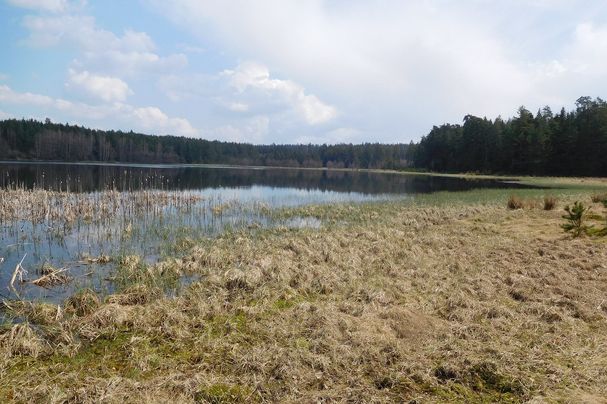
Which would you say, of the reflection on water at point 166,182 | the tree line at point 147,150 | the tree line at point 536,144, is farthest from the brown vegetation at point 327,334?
the tree line at point 147,150

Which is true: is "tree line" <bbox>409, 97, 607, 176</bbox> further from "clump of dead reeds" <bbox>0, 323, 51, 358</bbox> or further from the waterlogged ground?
"clump of dead reeds" <bbox>0, 323, 51, 358</bbox>

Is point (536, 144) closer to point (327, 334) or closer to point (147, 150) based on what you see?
point (327, 334)

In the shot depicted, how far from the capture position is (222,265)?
11.2 metres

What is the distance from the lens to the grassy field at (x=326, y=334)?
Result: 16.0 ft

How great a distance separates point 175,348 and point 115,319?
153cm

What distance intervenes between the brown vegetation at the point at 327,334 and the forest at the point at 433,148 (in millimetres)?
74796

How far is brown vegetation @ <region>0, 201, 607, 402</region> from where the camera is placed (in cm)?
Answer: 488

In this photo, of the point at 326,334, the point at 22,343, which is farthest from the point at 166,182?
the point at 326,334

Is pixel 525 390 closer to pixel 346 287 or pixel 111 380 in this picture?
pixel 346 287

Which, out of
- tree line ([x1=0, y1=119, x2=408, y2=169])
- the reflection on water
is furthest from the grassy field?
tree line ([x1=0, y1=119, x2=408, y2=169])

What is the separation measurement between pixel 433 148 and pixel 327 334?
10991cm

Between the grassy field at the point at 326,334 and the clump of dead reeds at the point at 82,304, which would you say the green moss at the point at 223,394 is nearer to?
the grassy field at the point at 326,334

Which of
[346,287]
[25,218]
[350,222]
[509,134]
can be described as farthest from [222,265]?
[509,134]

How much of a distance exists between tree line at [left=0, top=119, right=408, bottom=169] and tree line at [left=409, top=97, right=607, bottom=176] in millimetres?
43578
